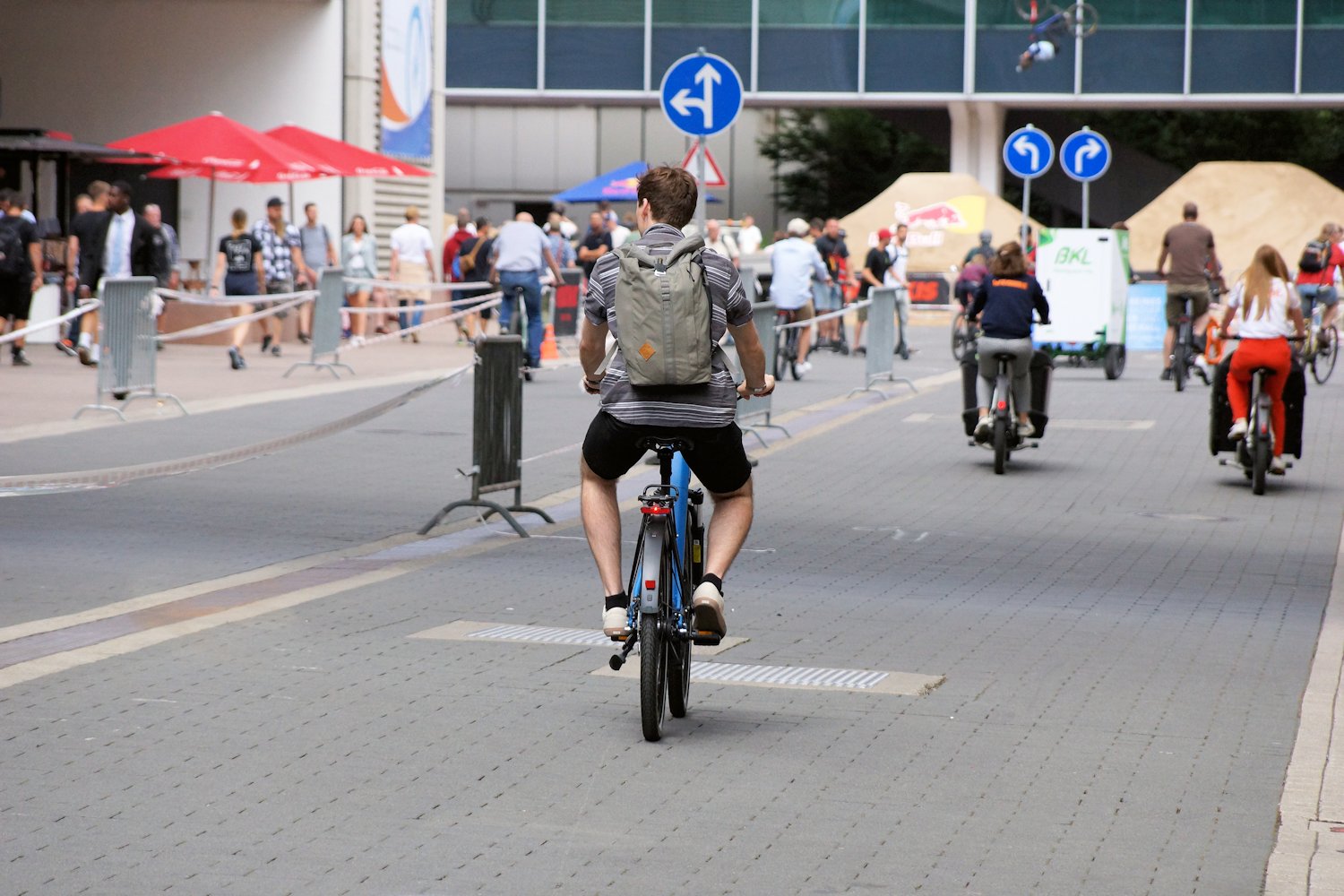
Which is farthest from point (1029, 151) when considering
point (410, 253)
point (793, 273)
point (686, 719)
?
point (686, 719)

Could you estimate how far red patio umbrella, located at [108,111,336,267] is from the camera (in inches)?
952

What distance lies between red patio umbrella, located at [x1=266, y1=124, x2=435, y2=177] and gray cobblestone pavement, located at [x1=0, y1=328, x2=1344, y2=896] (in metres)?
14.0

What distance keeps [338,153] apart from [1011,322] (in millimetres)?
13443

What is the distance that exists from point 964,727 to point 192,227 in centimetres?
2466

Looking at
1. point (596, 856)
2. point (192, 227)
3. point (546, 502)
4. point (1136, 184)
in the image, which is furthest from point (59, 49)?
point (1136, 184)

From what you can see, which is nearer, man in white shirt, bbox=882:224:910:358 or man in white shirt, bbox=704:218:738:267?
man in white shirt, bbox=882:224:910:358

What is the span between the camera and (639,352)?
6.11 meters

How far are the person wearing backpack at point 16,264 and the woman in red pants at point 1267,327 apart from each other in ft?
40.9

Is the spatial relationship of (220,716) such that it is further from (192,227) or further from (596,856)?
(192,227)

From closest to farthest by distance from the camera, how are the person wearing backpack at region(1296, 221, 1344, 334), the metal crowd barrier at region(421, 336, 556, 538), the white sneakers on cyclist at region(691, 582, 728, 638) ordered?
the white sneakers on cyclist at region(691, 582, 728, 638), the metal crowd barrier at region(421, 336, 556, 538), the person wearing backpack at region(1296, 221, 1344, 334)

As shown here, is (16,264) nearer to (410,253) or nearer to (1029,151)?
(410,253)

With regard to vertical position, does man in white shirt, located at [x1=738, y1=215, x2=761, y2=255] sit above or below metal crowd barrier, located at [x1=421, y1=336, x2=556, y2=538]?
above

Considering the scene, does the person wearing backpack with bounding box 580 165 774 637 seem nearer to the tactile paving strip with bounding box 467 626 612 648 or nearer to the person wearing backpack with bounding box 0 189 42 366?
the tactile paving strip with bounding box 467 626 612 648

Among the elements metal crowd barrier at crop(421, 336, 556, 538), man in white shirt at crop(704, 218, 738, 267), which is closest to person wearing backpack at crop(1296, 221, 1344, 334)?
man in white shirt at crop(704, 218, 738, 267)
